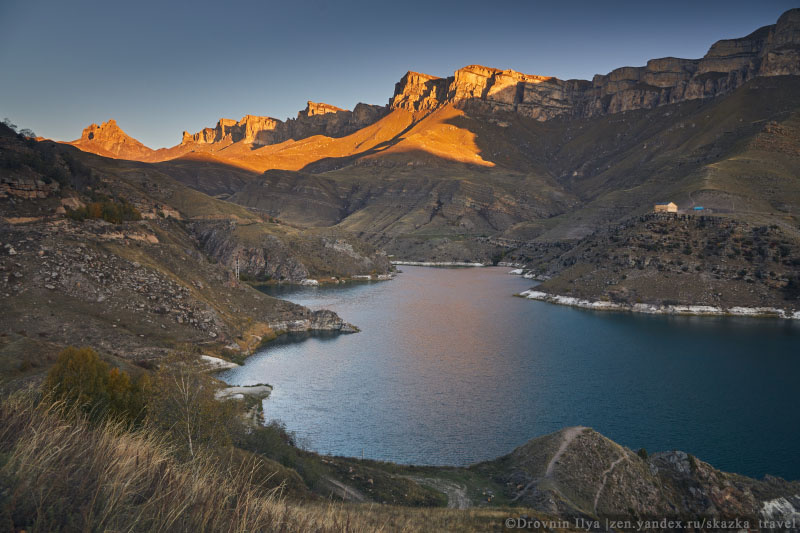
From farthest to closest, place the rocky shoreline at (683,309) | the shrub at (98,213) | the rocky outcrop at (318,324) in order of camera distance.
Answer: the rocky shoreline at (683,309), the rocky outcrop at (318,324), the shrub at (98,213)

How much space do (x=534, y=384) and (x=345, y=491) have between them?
34.3 metres

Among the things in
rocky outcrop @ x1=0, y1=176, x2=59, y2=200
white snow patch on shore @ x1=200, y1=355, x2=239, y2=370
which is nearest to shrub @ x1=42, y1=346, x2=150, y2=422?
white snow patch on shore @ x1=200, y1=355, x2=239, y2=370

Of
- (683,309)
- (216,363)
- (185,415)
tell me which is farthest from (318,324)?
(683,309)

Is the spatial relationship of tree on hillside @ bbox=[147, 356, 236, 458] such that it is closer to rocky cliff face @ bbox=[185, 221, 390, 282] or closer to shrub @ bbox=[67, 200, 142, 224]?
shrub @ bbox=[67, 200, 142, 224]

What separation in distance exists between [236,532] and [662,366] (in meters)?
68.5

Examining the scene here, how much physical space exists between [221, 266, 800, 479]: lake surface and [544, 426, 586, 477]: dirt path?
313 inches

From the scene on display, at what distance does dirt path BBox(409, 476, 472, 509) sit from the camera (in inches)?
1043

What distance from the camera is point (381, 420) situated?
1751 inches

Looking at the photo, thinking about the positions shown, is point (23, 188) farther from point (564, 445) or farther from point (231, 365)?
point (564, 445)

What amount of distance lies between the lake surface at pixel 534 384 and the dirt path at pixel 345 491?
10306mm

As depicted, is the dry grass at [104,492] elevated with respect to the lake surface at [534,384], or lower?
elevated

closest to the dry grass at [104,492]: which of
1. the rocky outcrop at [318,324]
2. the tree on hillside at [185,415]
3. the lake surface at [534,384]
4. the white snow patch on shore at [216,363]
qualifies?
the tree on hillside at [185,415]

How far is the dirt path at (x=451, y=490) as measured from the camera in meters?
26.5

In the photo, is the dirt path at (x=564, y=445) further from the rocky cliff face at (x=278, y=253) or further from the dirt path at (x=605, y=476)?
the rocky cliff face at (x=278, y=253)
